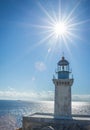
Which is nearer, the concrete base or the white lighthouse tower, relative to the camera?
the concrete base

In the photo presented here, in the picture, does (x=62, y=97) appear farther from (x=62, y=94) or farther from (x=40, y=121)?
(x=40, y=121)

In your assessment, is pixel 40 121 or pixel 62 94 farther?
pixel 62 94

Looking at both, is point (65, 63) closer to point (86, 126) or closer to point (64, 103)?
point (64, 103)

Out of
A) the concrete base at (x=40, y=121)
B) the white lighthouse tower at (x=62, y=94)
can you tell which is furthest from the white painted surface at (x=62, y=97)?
the concrete base at (x=40, y=121)

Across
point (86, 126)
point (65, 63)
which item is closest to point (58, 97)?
point (65, 63)

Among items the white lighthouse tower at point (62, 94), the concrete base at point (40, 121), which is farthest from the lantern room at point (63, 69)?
the concrete base at point (40, 121)

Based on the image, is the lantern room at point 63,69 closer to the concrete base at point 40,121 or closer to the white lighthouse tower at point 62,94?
the white lighthouse tower at point 62,94

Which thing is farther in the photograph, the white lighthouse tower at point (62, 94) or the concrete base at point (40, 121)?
the white lighthouse tower at point (62, 94)

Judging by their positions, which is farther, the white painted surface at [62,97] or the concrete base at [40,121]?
the white painted surface at [62,97]

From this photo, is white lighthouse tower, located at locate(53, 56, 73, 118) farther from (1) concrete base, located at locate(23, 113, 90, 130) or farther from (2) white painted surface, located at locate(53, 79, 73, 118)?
(1) concrete base, located at locate(23, 113, 90, 130)

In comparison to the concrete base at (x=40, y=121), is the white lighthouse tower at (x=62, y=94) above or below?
above

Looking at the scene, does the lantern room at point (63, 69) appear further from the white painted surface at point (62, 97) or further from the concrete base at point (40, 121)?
the concrete base at point (40, 121)

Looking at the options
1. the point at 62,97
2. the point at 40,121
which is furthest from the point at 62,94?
the point at 40,121

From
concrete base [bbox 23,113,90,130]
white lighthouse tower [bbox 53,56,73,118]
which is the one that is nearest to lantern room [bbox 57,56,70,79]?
white lighthouse tower [bbox 53,56,73,118]
